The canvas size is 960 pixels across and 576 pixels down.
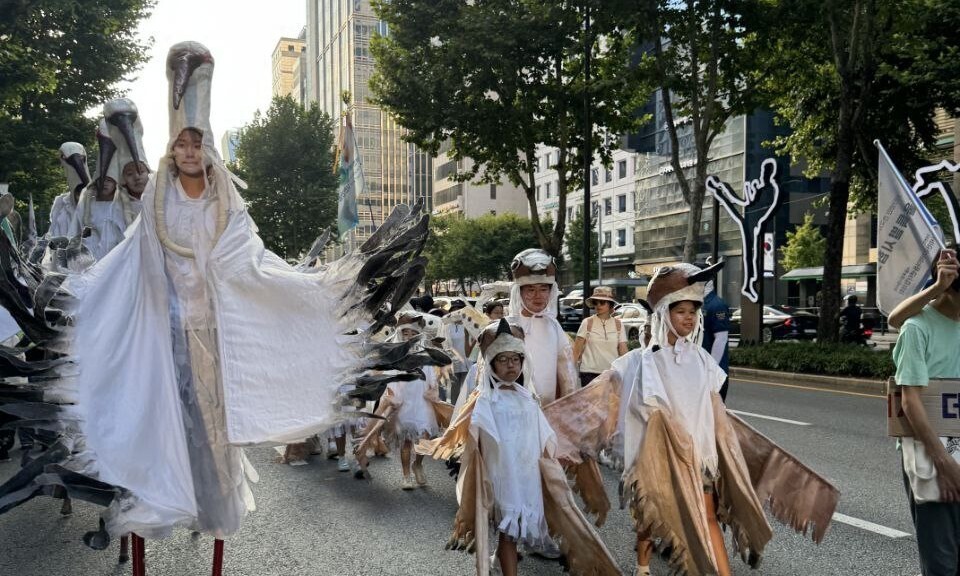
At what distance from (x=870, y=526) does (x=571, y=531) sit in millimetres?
2699

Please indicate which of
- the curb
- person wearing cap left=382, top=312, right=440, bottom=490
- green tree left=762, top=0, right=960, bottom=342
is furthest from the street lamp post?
person wearing cap left=382, top=312, right=440, bottom=490

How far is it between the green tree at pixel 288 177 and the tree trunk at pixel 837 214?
109 feet

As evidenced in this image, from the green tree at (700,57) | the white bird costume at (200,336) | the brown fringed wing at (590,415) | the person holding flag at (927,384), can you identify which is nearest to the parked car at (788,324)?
the green tree at (700,57)

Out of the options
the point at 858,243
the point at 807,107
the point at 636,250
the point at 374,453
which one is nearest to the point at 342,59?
the point at 636,250

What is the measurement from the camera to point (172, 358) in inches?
154

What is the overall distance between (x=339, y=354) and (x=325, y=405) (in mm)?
270

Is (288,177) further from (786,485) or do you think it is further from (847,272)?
(786,485)

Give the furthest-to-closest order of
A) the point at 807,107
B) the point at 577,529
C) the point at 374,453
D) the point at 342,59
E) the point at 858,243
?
the point at 342,59, the point at 858,243, the point at 807,107, the point at 374,453, the point at 577,529

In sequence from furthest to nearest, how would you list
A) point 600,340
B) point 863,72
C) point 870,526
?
point 863,72 < point 600,340 < point 870,526

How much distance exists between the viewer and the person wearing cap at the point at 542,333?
5.89 metres

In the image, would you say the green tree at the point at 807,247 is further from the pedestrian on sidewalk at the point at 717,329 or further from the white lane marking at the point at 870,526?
the white lane marking at the point at 870,526

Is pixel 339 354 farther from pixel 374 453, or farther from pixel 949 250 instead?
pixel 374 453

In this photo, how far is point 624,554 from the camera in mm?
5336

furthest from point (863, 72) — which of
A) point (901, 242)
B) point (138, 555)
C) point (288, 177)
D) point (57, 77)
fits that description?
point (288, 177)
